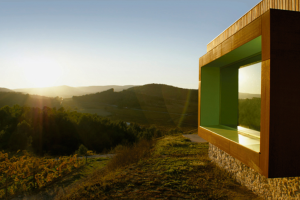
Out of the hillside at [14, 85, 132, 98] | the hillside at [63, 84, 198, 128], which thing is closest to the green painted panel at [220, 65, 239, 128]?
the hillside at [63, 84, 198, 128]

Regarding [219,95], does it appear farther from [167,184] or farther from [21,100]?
[21,100]

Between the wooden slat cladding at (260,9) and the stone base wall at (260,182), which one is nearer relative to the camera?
the wooden slat cladding at (260,9)

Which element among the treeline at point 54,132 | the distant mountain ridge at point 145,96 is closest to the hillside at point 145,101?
the distant mountain ridge at point 145,96

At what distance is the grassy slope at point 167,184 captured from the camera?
440cm

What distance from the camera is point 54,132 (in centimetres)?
1513

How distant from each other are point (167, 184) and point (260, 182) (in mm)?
2181

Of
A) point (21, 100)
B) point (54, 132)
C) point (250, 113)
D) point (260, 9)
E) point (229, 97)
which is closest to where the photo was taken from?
point (260, 9)

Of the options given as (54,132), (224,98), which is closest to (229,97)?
(224,98)

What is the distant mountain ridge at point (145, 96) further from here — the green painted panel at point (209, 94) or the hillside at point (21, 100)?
the green painted panel at point (209, 94)

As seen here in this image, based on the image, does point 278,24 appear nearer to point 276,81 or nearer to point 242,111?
point 276,81

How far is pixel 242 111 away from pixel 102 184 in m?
4.73

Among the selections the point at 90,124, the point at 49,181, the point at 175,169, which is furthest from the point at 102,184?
the point at 90,124

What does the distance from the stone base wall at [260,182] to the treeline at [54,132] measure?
414 inches

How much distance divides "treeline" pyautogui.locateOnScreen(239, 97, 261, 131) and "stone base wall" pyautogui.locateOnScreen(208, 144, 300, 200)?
1160mm
